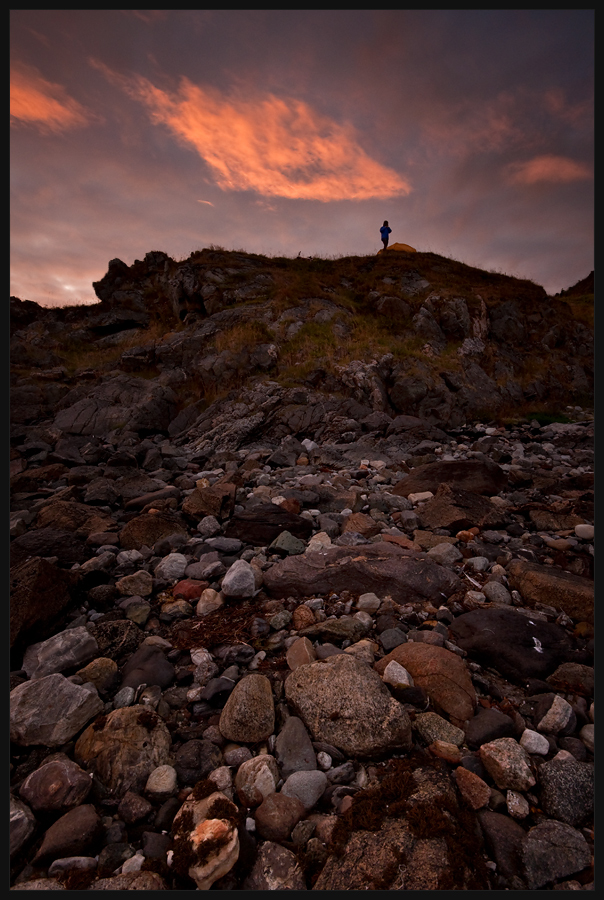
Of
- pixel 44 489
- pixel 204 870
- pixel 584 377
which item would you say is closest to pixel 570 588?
pixel 204 870

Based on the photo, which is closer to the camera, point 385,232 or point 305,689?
point 305,689

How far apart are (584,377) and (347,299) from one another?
1471 centimetres

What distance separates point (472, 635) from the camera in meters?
3.86

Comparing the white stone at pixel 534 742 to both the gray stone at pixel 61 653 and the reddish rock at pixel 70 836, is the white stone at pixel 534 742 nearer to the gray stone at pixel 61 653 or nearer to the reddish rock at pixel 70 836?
the reddish rock at pixel 70 836

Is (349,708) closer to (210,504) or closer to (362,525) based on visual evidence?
(362,525)

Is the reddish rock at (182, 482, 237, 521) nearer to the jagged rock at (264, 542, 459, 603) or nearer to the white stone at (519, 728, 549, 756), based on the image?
the jagged rock at (264, 542, 459, 603)

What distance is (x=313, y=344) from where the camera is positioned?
1833 cm

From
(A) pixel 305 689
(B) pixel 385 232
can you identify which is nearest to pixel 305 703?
(A) pixel 305 689

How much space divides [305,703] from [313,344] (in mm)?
16887

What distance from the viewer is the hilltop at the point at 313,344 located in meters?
16.6

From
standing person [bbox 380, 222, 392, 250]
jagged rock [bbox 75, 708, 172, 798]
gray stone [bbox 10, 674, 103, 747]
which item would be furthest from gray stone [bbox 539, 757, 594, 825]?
standing person [bbox 380, 222, 392, 250]

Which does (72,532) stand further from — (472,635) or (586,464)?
(586,464)

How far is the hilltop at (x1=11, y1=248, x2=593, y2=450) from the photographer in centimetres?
1658

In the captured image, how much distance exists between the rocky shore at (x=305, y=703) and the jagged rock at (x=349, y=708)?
1 centimetres
